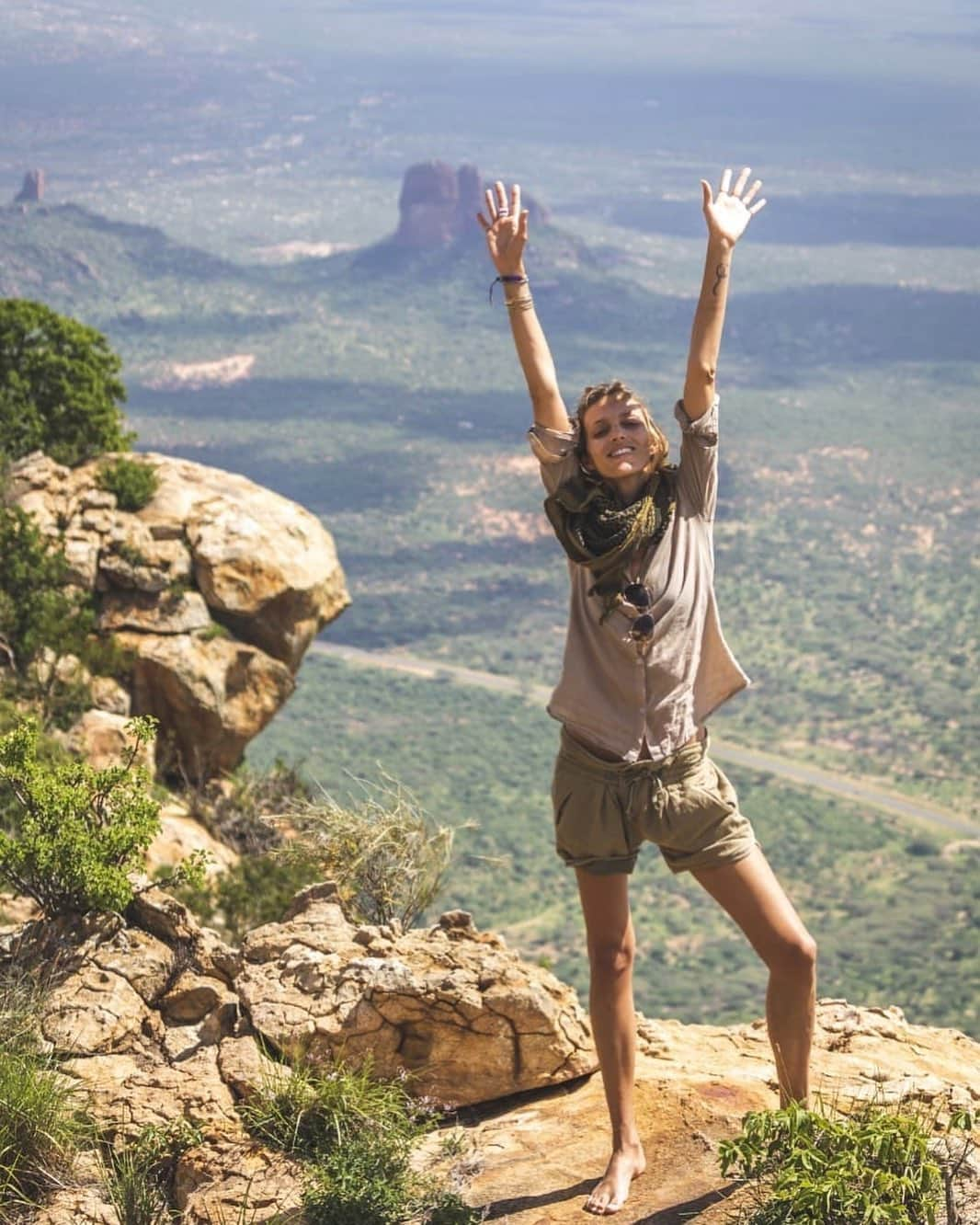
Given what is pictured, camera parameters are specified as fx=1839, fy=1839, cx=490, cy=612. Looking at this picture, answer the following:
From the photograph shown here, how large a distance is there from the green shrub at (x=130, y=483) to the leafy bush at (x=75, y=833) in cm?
664

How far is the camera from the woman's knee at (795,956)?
5.69m

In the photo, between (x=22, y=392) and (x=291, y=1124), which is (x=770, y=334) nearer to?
(x=22, y=392)

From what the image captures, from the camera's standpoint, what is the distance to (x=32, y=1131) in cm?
612

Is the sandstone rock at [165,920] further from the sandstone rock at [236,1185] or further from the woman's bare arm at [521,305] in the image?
the woman's bare arm at [521,305]

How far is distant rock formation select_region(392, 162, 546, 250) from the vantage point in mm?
139250

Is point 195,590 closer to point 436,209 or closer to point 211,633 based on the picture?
point 211,633

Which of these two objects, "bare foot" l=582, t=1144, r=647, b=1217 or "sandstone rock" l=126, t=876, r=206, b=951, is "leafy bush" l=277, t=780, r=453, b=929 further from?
"bare foot" l=582, t=1144, r=647, b=1217

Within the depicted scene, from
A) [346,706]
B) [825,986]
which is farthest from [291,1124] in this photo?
[346,706]

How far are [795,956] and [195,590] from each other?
9.00 m

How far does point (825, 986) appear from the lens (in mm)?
36500

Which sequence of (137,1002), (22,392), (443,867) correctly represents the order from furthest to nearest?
(22,392), (443,867), (137,1002)

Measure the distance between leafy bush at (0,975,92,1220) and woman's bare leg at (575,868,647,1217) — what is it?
177 cm

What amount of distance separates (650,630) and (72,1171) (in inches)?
105

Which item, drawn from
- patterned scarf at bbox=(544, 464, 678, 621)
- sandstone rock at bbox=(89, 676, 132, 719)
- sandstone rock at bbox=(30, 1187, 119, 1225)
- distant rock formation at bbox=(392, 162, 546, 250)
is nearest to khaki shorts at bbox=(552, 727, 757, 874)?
patterned scarf at bbox=(544, 464, 678, 621)
